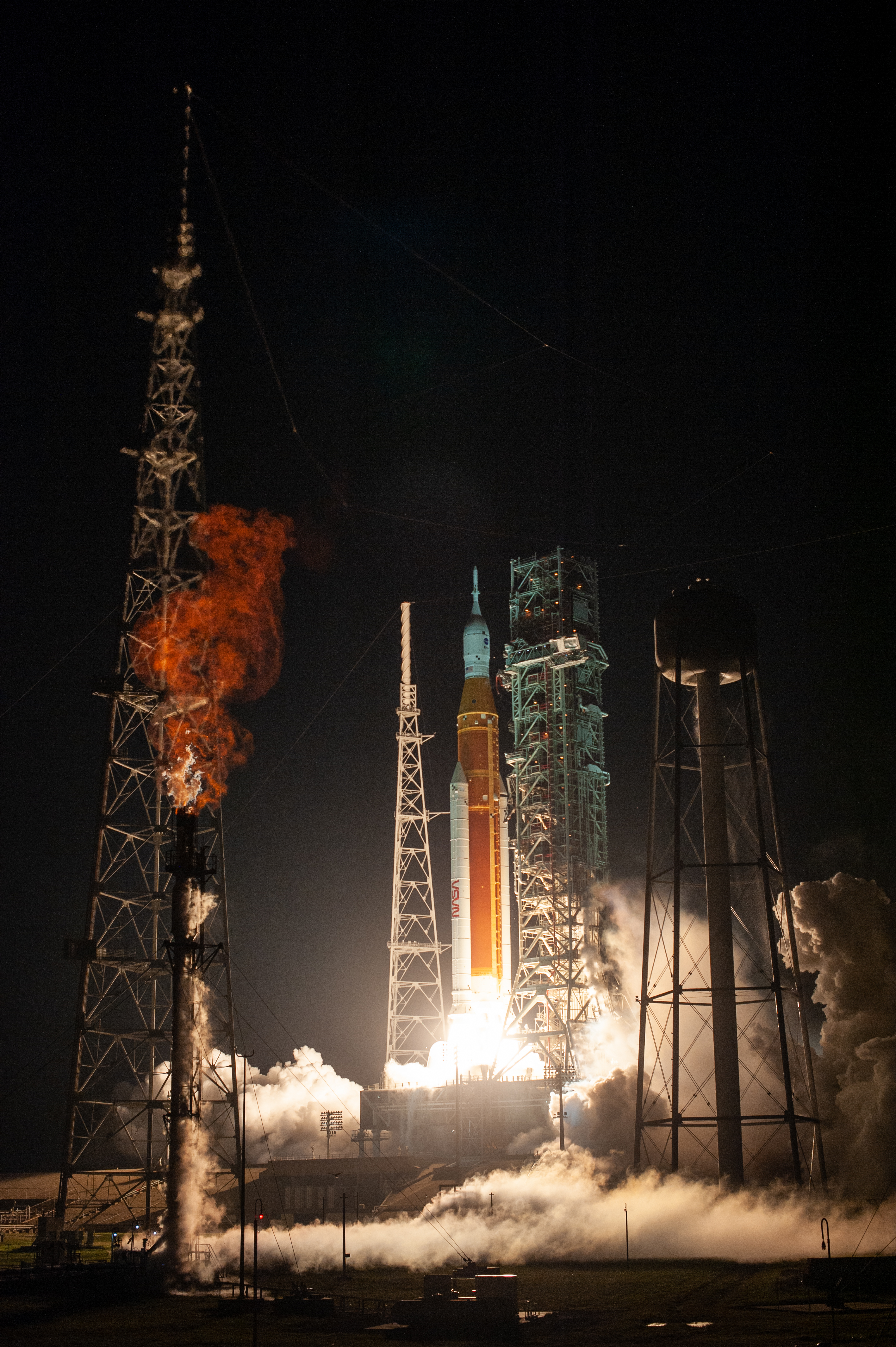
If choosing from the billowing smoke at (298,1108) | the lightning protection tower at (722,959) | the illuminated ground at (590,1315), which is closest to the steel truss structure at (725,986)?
the lightning protection tower at (722,959)

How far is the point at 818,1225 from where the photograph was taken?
145 ft

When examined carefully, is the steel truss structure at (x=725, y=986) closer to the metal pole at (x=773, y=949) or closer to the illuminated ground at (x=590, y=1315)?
the metal pole at (x=773, y=949)

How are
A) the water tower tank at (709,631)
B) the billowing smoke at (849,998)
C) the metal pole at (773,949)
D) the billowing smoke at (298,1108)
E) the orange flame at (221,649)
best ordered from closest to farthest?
the metal pole at (773,949) < the orange flame at (221,649) < the billowing smoke at (849,998) < the water tower tank at (709,631) < the billowing smoke at (298,1108)

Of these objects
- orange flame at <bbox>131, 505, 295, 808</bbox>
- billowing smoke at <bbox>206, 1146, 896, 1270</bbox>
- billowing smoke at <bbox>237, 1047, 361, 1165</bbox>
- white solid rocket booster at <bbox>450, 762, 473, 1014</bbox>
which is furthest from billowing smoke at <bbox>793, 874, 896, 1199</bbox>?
billowing smoke at <bbox>237, 1047, 361, 1165</bbox>

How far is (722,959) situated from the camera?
4916cm

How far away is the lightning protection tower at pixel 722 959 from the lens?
158 feet

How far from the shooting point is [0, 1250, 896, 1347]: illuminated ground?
31516mm

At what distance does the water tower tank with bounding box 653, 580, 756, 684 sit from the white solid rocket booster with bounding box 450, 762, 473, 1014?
25.3m

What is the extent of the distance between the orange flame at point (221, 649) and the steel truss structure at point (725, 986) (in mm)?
15380

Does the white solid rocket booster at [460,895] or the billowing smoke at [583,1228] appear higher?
the white solid rocket booster at [460,895]

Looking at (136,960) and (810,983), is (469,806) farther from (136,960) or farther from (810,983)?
(136,960)

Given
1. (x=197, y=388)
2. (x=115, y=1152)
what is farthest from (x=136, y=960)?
(x=115, y=1152)

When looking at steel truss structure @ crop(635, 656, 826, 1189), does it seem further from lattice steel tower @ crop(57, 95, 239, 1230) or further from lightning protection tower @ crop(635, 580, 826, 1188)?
lattice steel tower @ crop(57, 95, 239, 1230)

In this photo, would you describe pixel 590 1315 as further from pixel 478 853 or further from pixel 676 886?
pixel 478 853
